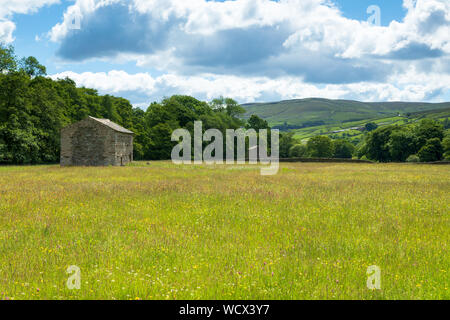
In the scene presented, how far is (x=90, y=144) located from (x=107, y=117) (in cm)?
2047

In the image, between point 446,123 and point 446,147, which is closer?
point 446,147

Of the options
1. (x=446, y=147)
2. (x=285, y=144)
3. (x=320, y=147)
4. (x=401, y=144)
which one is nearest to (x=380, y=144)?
(x=401, y=144)

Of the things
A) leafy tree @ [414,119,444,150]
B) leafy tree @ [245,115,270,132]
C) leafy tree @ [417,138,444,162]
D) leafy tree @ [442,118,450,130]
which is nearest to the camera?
leafy tree @ [417,138,444,162]

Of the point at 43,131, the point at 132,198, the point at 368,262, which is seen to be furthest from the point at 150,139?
the point at 368,262

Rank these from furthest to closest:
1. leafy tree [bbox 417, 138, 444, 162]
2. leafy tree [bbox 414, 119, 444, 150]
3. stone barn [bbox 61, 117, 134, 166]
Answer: leafy tree [bbox 414, 119, 444, 150]
leafy tree [bbox 417, 138, 444, 162]
stone barn [bbox 61, 117, 134, 166]

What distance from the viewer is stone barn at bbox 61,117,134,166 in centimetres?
4253

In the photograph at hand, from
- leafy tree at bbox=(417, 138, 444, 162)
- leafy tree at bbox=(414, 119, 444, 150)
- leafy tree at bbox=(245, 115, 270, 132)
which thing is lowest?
leafy tree at bbox=(417, 138, 444, 162)

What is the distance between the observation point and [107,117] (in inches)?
2440

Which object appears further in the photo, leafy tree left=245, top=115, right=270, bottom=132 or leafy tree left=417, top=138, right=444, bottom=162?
leafy tree left=245, top=115, right=270, bottom=132

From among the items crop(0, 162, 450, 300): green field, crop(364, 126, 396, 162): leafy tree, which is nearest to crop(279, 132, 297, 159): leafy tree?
crop(364, 126, 396, 162): leafy tree

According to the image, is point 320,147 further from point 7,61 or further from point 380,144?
point 7,61

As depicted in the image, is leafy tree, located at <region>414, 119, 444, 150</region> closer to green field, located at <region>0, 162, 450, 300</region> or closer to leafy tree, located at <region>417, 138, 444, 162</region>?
leafy tree, located at <region>417, 138, 444, 162</region>

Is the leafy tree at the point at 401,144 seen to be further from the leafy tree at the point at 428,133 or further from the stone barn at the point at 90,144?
the stone barn at the point at 90,144

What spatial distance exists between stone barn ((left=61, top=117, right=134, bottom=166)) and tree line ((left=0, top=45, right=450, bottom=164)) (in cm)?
412
